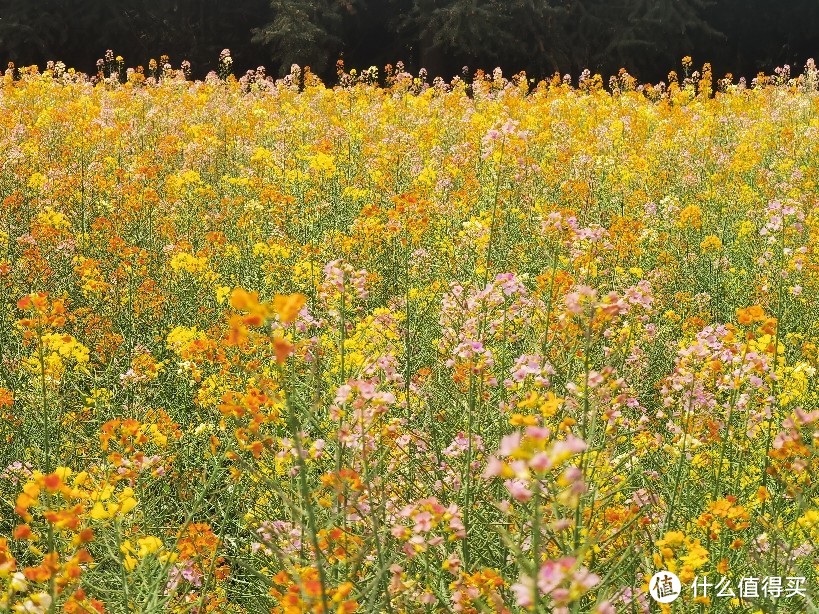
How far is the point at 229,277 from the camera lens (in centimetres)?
505

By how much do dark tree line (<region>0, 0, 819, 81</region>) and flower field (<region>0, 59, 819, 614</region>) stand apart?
8412mm

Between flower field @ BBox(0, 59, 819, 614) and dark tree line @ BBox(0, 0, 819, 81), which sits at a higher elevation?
dark tree line @ BBox(0, 0, 819, 81)

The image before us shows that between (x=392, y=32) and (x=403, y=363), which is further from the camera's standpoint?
(x=392, y=32)

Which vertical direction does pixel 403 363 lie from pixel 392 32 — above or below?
below

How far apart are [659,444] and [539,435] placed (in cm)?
199

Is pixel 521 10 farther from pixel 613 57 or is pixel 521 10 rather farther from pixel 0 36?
pixel 0 36

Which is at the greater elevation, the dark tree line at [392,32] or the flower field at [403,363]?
the dark tree line at [392,32]

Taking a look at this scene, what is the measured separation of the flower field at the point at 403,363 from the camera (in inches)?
72.2

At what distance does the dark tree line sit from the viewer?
16.8 meters

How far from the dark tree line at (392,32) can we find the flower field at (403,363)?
841 centimetres

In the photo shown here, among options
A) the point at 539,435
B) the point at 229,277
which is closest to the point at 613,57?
the point at 229,277

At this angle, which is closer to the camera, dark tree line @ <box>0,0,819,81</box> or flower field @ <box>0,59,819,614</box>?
flower field @ <box>0,59,819,614</box>

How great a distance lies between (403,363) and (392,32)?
16.6 meters

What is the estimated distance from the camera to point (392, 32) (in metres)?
19.0
